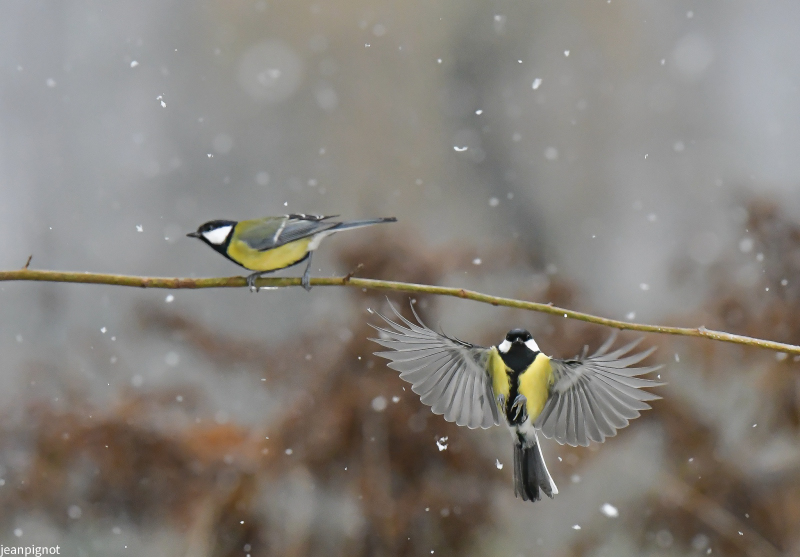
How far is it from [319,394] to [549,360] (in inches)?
55.9

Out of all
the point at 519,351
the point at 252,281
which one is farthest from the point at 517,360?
the point at 252,281

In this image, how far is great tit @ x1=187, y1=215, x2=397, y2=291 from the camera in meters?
1.51

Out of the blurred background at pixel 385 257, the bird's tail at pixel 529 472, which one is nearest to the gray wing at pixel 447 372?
the bird's tail at pixel 529 472

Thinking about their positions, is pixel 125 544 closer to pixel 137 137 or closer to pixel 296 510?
pixel 296 510

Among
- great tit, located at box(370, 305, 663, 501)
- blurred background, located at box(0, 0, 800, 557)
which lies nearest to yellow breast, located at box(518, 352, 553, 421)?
great tit, located at box(370, 305, 663, 501)

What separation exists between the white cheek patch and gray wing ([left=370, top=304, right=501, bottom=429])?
424mm

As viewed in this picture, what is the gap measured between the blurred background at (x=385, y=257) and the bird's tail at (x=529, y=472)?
1.09 m

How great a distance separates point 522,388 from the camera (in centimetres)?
147

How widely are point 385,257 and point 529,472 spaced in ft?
4.19

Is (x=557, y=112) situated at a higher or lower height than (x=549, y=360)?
higher

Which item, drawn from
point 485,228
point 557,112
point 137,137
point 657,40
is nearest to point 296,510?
point 485,228

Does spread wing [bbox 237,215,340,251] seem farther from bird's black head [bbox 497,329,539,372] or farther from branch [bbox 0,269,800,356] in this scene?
bird's black head [bbox 497,329,539,372]

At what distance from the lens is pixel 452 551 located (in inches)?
110

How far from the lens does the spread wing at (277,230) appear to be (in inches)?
59.4
